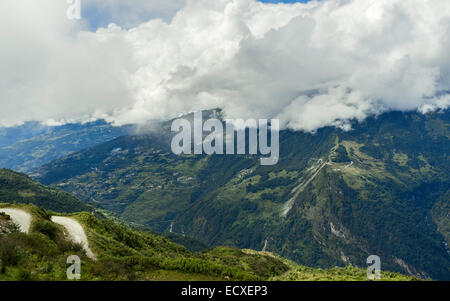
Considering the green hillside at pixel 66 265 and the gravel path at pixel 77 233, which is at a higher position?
the gravel path at pixel 77 233

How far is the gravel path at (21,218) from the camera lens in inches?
1819

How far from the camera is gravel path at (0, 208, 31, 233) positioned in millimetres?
46206

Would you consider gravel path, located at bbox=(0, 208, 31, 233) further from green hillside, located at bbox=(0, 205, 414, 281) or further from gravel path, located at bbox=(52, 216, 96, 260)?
gravel path, located at bbox=(52, 216, 96, 260)

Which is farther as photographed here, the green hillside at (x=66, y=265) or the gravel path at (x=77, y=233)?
the gravel path at (x=77, y=233)

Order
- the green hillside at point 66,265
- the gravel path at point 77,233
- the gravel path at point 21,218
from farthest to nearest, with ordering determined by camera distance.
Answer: the gravel path at point 21,218 → the gravel path at point 77,233 → the green hillside at point 66,265

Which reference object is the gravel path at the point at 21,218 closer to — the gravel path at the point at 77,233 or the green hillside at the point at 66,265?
the green hillside at the point at 66,265

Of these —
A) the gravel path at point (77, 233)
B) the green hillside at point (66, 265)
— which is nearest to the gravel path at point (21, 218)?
the green hillside at point (66, 265)

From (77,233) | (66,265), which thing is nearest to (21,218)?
(77,233)

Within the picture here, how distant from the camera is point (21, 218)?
50.5 metres

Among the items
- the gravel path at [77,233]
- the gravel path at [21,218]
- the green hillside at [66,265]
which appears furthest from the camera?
the gravel path at [21,218]
